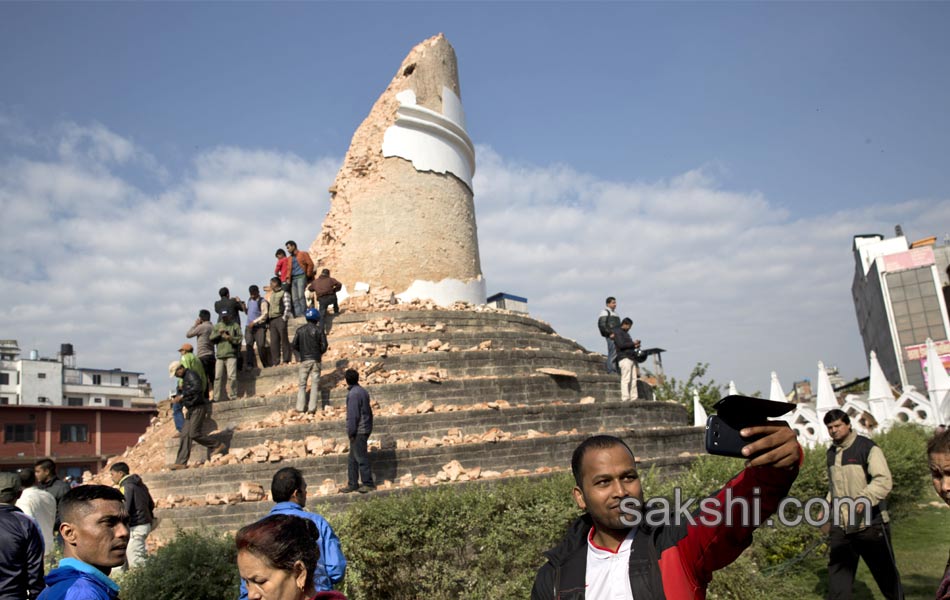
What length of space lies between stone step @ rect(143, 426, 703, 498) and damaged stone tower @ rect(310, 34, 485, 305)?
5.55 m

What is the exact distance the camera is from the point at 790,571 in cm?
625

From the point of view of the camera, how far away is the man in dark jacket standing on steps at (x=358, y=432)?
25.5 ft

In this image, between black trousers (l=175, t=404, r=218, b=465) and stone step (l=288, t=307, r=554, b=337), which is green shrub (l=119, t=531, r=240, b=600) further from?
stone step (l=288, t=307, r=554, b=337)

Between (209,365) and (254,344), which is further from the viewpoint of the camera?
(254,344)

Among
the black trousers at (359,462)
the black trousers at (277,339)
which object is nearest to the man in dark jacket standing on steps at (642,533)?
the black trousers at (359,462)

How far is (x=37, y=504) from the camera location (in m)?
6.38

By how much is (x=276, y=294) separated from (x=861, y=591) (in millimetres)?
9319

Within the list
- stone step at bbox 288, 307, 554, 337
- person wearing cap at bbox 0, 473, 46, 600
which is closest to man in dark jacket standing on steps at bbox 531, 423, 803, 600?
person wearing cap at bbox 0, 473, 46, 600

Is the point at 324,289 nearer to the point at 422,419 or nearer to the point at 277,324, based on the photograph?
the point at 277,324

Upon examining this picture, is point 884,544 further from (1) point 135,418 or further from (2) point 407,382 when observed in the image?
(1) point 135,418

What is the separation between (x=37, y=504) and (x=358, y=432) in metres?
3.23

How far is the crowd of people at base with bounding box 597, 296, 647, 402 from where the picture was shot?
38.0 feet

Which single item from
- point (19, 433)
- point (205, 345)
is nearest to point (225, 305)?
point (205, 345)

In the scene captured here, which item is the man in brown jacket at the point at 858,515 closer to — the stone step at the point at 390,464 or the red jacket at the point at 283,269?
the stone step at the point at 390,464
